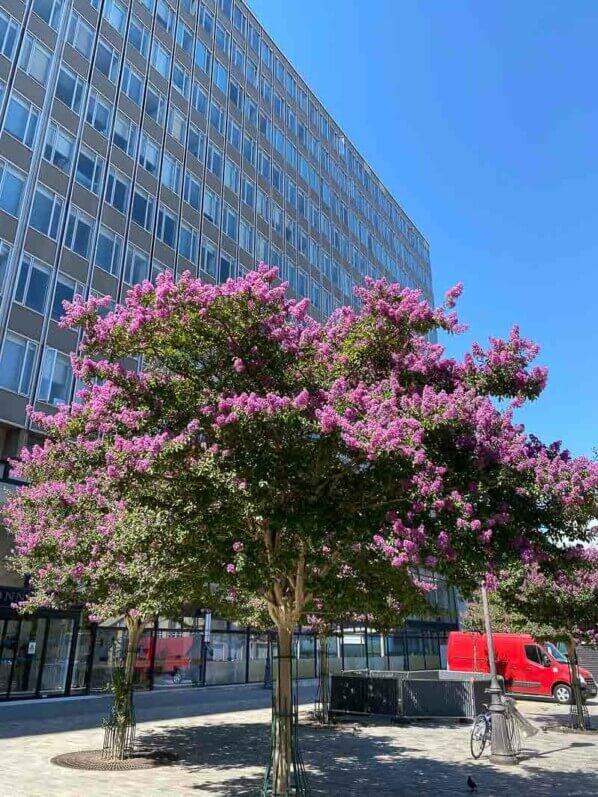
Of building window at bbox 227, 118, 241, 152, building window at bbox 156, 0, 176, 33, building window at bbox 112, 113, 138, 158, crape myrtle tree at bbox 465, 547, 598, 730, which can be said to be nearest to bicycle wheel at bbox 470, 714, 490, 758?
crape myrtle tree at bbox 465, 547, 598, 730

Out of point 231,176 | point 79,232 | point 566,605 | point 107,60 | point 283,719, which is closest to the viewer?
point 283,719

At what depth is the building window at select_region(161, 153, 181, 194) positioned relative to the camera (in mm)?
30422

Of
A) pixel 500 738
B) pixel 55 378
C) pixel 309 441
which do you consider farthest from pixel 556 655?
pixel 55 378

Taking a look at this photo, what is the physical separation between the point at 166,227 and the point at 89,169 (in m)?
4.55

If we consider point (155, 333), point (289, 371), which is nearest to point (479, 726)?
point (289, 371)

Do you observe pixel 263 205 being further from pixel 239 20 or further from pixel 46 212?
pixel 46 212

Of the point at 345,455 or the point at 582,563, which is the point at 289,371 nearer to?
the point at 345,455

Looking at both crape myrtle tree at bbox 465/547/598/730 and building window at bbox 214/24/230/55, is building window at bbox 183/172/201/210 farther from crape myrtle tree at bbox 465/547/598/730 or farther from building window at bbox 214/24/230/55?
crape myrtle tree at bbox 465/547/598/730

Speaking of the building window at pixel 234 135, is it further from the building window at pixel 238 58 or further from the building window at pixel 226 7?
the building window at pixel 226 7

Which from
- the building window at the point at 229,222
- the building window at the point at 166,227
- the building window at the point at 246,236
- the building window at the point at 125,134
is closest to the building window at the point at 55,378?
the building window at the point at 166,227

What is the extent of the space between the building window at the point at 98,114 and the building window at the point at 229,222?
7.97 meters

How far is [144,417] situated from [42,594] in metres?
7.48

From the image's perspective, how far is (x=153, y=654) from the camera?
24.4 m

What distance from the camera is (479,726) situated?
11.5 metres
